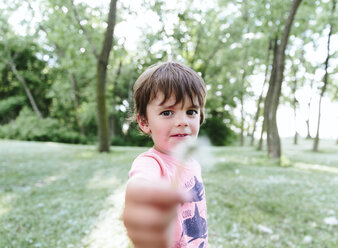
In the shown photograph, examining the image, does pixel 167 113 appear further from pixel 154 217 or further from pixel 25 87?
pixel 25 87

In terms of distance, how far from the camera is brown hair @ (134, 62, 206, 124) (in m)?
1.25

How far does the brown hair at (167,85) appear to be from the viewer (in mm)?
1250

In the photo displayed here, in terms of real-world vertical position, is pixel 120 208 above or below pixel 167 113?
below

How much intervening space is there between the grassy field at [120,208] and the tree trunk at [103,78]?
3.76m

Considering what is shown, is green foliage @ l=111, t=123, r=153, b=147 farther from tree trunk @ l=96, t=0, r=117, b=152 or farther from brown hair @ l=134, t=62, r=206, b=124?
brown hair @ l=134, t=62, r=206, b=124

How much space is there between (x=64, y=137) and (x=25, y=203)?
1917cm

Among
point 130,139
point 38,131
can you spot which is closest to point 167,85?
point 38,131

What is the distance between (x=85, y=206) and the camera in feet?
14.2

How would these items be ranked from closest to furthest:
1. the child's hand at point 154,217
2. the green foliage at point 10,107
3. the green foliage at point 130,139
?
the child's hand at point 154,217 → the green foliage at point 130,139 → the green foliage at point 10,107

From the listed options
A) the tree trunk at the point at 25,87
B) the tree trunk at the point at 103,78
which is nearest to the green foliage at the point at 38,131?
the tree trunk at the point at 25,87

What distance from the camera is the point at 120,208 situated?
408 centimetres

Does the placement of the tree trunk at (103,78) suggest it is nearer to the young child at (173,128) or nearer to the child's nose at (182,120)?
the young child at (173,128)

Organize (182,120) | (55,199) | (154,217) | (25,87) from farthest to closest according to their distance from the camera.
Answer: (25,87), (55,199), (182,120), (154,217)

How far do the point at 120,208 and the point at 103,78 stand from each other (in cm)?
704
